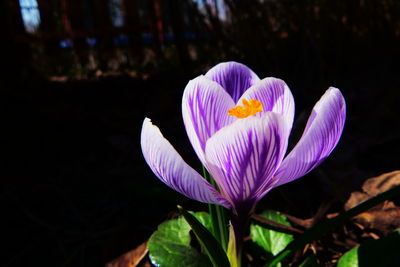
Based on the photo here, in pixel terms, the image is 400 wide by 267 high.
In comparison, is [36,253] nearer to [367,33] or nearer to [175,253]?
[175,253]

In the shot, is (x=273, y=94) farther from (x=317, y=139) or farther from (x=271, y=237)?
(x=271, y=237)

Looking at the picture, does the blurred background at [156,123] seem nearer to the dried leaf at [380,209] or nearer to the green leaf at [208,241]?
the dried leaf at [380,209]

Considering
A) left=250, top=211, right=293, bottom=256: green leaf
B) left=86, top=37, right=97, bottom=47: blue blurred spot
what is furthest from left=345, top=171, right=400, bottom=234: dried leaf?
left=86, top=37, right=97, bottom=47: blue blurred spot

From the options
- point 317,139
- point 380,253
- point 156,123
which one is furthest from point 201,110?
point 156,123

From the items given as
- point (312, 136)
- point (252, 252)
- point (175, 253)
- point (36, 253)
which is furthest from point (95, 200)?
point (312, 136)

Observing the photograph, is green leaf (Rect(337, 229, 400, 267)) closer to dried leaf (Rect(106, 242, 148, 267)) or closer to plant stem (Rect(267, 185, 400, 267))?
plant stem (Rect(267, 185, 400, 267))

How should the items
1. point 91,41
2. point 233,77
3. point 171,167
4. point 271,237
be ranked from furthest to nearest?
point 91,41, point 271,237, point 233,77, point 171,167
